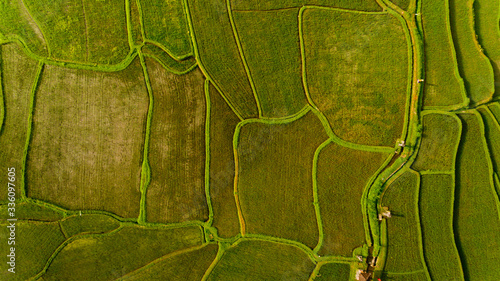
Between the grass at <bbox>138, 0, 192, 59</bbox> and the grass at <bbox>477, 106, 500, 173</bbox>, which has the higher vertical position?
the grass at <bbox>138, 0, 192, 59</bbox>

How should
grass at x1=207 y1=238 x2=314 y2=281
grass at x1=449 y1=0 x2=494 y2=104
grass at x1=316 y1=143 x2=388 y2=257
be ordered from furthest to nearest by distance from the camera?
1. grass at x1=207 y1=238 x2=314 y2=281
2. grass at x1=316 y1=143 x2=388 y2=257
3. grass at x1=449 y1=0 x2=494 y2=104

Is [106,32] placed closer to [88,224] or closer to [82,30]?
[82,30]

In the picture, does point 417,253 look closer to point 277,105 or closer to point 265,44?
point 277,105

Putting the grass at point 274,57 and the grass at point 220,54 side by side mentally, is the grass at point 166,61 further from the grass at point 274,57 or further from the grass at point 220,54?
the grass at point 274,57

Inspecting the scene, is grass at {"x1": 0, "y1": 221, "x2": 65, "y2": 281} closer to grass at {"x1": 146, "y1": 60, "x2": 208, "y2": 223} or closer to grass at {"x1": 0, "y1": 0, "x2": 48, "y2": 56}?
grass at {"x1": 146, "y1": 60, "x2": 208, "y2": 223}

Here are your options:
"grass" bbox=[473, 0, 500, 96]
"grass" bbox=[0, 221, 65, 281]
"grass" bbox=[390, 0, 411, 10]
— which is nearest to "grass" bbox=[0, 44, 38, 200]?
"grass" bbox=[0, 221, 65, 281]

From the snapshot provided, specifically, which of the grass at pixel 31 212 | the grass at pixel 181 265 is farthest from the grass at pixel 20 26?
the grass at pixel 181 265

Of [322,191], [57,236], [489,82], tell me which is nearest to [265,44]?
[322,191]
